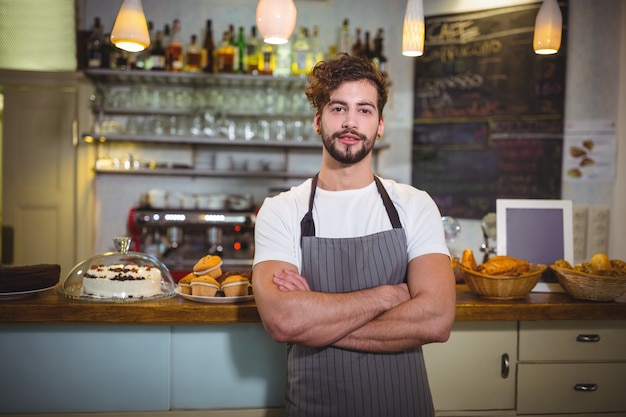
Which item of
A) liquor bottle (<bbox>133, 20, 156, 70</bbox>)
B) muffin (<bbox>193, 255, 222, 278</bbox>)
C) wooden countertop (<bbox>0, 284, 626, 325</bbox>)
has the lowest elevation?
wooden countertop (<bbox>0, 284, 626, 325</bbox>)

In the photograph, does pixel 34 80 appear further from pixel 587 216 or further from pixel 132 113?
pixel 587 216

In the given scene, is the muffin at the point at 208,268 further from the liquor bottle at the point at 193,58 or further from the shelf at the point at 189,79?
the liquor bottle at the point at 193,58

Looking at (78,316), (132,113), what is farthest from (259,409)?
(132,113)

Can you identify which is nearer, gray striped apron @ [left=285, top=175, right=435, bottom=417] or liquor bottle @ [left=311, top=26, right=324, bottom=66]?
gray striped apron @ [left=285, top=175, right=435, bottom=417]

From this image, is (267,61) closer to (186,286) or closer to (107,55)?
(107,55)

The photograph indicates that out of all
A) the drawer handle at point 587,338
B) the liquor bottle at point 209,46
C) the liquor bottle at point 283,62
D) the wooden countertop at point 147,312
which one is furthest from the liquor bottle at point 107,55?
the drawer handle at point 587,338

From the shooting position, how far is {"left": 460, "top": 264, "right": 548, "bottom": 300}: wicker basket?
81.7 inches

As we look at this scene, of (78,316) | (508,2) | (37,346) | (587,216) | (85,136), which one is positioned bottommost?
(37,346)

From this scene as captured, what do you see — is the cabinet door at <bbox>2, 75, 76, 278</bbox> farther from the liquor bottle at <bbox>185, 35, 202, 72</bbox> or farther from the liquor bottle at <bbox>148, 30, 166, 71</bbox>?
the liquor bottle at <bbox>185, 35, 202, 72</bbox>

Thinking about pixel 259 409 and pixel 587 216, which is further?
pixel 587 216

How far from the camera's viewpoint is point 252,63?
14.3 feet

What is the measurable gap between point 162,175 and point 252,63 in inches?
46.5

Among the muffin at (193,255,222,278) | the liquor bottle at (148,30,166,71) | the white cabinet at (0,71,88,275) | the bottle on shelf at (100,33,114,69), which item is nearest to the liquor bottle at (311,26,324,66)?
the liquor bottle at (148,30,166,71)

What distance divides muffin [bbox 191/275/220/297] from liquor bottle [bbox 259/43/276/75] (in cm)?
258
